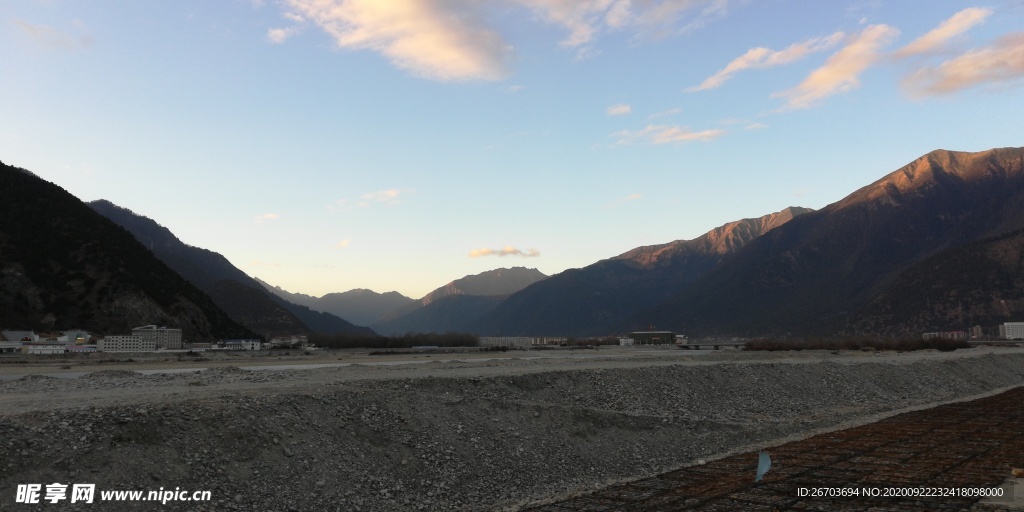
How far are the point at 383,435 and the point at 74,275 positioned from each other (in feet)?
304

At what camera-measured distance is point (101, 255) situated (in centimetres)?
9631

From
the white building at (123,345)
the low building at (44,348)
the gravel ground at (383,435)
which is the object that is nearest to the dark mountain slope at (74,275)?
the white building at (123,345)

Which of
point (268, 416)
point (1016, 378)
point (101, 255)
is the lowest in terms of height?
point (1016, 378)

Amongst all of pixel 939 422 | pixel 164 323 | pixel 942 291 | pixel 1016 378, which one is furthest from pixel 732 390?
pixel 942 291

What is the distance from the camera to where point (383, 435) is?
19062 millimetres

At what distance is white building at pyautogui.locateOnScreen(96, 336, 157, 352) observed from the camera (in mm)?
77562

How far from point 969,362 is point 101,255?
108 m

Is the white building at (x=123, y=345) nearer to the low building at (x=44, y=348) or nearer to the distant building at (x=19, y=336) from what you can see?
the low building at (x=44, y=348)

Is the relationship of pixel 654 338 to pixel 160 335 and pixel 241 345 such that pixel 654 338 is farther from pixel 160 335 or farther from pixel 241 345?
pixel 160 335

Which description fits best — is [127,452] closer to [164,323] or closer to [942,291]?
[164,323]

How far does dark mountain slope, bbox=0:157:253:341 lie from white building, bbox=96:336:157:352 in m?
10.4

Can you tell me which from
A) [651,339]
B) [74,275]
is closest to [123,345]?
[74,275]

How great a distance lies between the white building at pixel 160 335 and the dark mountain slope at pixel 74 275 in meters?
5.90

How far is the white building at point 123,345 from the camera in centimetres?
7756
